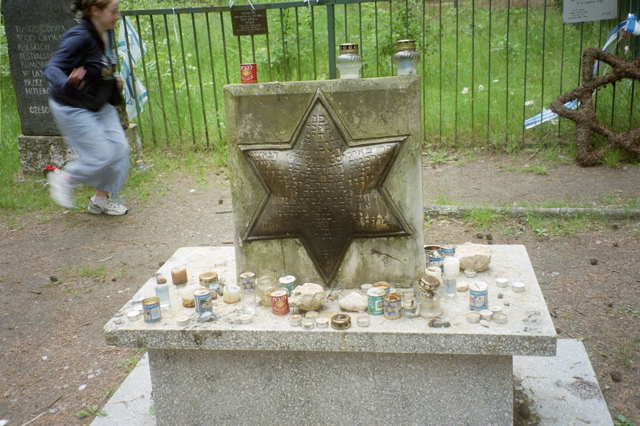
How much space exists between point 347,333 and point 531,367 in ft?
3.96

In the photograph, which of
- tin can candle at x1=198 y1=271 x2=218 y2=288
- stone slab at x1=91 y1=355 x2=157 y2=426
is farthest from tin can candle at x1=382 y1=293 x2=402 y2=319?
stone slab at x1=91 y1=355 x2=157 y2=426

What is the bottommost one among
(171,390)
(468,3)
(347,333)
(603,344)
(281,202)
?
(603,344)

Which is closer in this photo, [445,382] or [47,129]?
[445,382]

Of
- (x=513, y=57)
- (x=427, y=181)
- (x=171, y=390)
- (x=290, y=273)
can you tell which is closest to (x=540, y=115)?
(x=427, y=181)

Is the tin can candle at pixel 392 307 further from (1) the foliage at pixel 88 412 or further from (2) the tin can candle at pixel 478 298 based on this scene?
(1) the foliage at pixel 88 412

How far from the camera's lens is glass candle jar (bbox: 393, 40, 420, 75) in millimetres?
2801

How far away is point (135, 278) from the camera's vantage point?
4.72 meters

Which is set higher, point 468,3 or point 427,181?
point 468,3

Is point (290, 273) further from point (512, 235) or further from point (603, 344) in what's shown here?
point (512, 235)

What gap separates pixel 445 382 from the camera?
2576mm

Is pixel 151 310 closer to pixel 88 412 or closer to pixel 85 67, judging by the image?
pixel 88 412

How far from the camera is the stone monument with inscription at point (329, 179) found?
8.93 feet

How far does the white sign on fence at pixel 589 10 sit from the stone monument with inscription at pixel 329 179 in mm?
5185

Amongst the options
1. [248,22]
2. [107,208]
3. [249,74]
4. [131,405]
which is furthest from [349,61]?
[248,22]
